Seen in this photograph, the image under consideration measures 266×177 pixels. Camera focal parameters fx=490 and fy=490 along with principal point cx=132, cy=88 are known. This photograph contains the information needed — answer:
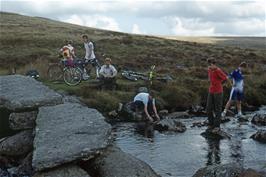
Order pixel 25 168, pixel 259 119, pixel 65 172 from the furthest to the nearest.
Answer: pixel 259 119
pixel 25 168
pixel 65 172

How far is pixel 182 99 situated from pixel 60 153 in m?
16.7

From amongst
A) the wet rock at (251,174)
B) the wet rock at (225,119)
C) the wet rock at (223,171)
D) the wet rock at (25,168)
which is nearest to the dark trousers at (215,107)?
the wet rock at (225,119)

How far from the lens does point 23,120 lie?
19.1 m

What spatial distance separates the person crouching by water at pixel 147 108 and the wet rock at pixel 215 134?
2.81 metres

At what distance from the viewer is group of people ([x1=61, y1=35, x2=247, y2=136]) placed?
20078mm

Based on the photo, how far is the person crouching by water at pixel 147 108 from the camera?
23.0 meters

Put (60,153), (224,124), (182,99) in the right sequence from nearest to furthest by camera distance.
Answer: (60,153) → (224,124) → (182,99)

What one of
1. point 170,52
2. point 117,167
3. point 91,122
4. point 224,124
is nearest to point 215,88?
point 224,124

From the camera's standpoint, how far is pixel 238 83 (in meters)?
23.9

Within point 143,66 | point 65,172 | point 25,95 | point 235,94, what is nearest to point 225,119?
point 235,94

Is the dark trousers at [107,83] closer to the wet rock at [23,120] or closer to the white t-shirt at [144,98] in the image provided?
the white t-shirt at [144,98]

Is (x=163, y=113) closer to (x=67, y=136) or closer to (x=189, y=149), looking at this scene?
(x=189, y=149)

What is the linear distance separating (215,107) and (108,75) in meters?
8.43

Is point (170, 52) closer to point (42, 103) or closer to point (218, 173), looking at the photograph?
point (42, 103)
